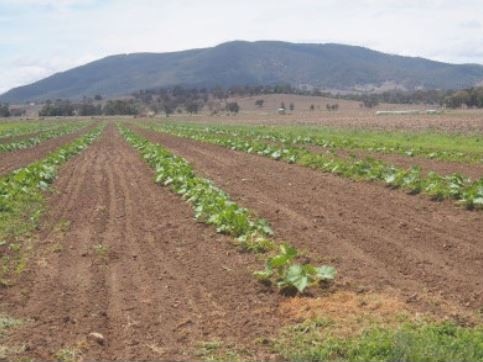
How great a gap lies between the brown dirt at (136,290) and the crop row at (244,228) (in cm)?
24

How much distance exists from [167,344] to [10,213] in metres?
8.61

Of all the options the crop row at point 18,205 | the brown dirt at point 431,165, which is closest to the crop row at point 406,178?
the brown dirt at point 431,165

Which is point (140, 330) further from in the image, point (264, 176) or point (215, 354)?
point (264, 176)

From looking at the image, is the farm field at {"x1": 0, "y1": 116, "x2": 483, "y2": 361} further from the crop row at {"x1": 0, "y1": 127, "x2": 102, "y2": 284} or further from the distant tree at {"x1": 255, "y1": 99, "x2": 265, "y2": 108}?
the distant tree at {"x1": 255, "y1": 99, "x2": 265, "y2": 108}

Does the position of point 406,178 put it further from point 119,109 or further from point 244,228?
point 119,109

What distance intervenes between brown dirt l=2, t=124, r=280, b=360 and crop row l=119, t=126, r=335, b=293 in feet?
0.78

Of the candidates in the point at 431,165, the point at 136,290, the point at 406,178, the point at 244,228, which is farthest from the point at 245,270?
the point at 431,165

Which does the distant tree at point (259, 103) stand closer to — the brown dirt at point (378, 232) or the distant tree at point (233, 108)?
the distant tree at point (233, 108)

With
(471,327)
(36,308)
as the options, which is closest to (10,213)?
(36,308)

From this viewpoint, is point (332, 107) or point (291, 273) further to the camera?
point (332, 107)

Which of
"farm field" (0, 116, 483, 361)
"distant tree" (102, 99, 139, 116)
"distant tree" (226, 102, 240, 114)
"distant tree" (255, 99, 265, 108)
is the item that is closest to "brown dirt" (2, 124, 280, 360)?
"farm field" (0, 116, 483, 361)

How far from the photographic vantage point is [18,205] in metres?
14.9

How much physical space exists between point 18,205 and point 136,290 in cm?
774

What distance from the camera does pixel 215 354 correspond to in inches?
240
